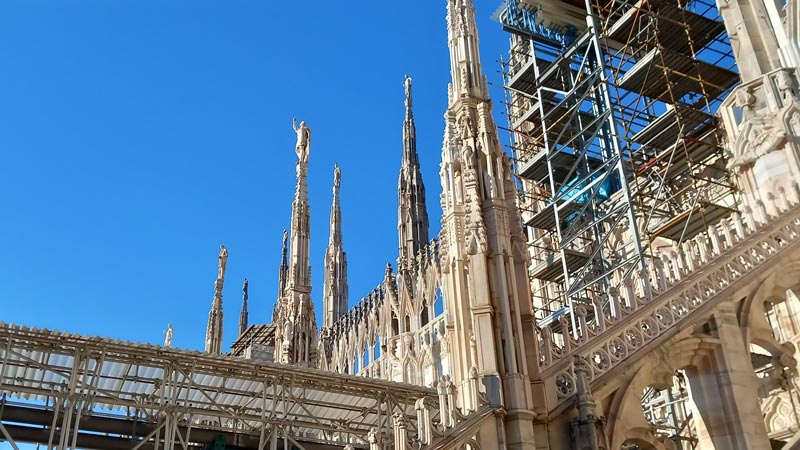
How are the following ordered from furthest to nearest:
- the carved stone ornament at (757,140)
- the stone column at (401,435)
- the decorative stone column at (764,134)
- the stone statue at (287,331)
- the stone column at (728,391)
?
the stone statue at (287,331) → the carved stone ornament at (757,140) → the decorative stone column at (764,134) → the stone column at (728,391) → the stone column at (401,435)

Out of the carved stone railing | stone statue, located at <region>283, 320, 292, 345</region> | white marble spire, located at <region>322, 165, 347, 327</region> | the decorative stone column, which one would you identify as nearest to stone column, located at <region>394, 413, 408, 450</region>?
the carved stone railing

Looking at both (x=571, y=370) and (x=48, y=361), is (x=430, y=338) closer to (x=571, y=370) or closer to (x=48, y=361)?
(x=48, y=361)

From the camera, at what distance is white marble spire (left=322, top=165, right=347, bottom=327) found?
5107 centimetres

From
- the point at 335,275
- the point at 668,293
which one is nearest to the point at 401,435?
the point at 668,293

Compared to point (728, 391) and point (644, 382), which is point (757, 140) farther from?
point (644, 382)

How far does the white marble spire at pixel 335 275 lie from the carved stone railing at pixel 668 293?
126 ft

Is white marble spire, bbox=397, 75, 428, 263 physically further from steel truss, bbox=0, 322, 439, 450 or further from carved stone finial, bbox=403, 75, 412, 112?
steel truss, bbox=0, 322, 439, 450

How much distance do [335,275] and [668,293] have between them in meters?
41.6

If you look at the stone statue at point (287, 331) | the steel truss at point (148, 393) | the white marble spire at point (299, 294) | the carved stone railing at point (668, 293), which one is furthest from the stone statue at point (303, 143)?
the carved stone railing at point (668, 293)

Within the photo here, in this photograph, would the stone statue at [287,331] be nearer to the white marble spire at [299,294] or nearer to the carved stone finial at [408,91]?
the white marble spire at [299,294]

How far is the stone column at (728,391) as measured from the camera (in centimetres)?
1146

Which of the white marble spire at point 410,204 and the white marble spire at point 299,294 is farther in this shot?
the white marble spire at point 410,204

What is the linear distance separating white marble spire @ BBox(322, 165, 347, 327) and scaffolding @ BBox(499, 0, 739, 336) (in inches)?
990

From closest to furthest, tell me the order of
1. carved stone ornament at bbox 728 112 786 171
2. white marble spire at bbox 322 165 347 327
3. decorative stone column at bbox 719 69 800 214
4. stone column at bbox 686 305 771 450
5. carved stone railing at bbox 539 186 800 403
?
1. carved stone railing at bbox 539 186 800 403
2. stone column at bbox 686 305 771 450
3. decorative stone column at bbox 719 69 800 214
4. carved stone ornament at bbox 728 112 786 171
5. white marble spire at bbox 322 165 347 327
